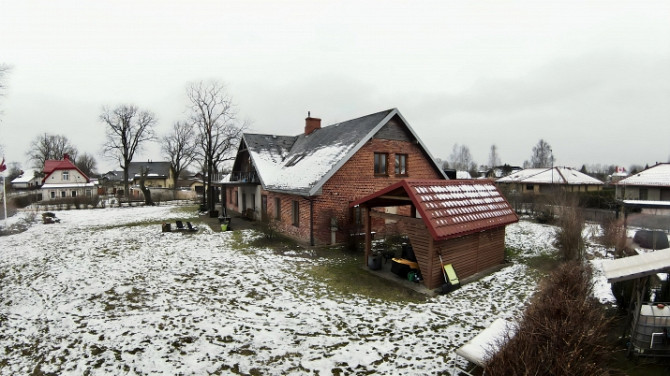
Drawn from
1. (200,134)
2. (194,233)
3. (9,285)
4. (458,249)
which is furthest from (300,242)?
(200,134)

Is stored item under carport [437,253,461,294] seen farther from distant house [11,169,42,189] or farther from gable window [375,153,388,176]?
distant house [11,169,42,189]

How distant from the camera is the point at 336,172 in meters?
16.1

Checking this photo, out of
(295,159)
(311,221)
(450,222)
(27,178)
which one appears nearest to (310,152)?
(295,159)

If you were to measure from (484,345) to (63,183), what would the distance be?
65892 millimetres

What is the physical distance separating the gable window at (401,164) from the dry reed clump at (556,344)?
13.1 meters

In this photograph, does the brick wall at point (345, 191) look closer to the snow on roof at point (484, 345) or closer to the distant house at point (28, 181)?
the snow on roof at point (484, 345)

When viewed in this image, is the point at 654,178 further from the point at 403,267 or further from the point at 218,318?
the point at 218,318

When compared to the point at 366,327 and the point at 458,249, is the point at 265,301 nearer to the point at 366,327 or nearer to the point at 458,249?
the point at 366,327

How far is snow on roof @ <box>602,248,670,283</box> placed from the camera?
Result: 545 cm

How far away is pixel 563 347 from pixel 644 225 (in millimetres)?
17544

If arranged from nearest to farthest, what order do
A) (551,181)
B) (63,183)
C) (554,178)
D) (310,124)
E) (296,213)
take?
1. (296,213)
2. (310,124)
3. (551,181)
4. (554,178)
5. (63,183)

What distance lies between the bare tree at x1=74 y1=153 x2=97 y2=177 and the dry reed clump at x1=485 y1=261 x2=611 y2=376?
339 feet

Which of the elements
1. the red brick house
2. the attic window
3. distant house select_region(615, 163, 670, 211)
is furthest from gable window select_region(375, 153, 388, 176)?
distant house select_region(615, 163, 670, 211)

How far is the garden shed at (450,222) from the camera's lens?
31.9 feet
